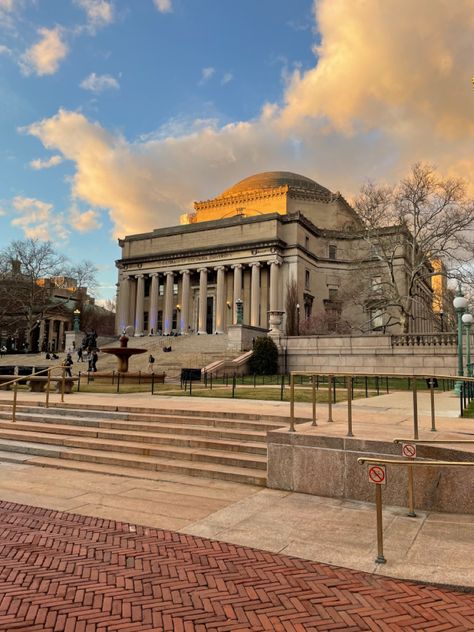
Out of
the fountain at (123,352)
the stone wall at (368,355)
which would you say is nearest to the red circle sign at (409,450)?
the fountain at (123,352)

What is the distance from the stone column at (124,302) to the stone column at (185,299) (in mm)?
10209

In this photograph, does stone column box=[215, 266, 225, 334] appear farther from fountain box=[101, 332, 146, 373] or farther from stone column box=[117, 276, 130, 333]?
fountain box=[101, 332, 146, 373]

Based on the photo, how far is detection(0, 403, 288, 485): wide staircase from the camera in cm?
900

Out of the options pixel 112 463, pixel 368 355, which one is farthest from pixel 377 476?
pixel 368 355

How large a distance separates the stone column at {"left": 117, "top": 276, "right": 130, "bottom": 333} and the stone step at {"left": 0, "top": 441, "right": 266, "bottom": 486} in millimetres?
64741

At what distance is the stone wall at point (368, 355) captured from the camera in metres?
30.9

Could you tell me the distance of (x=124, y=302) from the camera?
2945 inches

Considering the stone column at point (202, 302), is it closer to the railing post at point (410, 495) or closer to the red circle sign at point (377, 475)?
the railing post at point (410, 495)

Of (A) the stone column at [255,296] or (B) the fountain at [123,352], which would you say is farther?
(A) the stone column at [255,296]

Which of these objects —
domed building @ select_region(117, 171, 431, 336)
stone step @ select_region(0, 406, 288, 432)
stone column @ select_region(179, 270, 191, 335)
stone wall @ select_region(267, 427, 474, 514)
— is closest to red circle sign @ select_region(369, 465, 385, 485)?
stone wall @ select_region(267, 427, 474, 514)

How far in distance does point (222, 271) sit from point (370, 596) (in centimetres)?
6383

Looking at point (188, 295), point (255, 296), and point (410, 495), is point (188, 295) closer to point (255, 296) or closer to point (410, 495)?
point (255, 296)

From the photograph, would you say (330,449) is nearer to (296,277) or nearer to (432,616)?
Answer: (432,616)

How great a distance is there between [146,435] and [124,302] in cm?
6642
